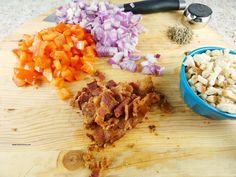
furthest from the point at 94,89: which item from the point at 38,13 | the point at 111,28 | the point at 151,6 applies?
the point at 38,13

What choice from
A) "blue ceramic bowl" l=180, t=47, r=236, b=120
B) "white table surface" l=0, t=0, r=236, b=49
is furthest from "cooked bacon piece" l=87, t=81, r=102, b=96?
"white table surface" l=0, t=0, r=236, b=49

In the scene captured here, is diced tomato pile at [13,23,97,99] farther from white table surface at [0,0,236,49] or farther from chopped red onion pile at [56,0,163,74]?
white table surface at [0,0,236,49]

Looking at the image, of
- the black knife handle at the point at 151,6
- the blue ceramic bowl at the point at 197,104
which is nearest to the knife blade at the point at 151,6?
the black knife handle at the point at 151,6

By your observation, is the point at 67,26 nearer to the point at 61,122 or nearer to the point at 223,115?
the point at 61,122

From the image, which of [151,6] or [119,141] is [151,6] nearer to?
[151,6]

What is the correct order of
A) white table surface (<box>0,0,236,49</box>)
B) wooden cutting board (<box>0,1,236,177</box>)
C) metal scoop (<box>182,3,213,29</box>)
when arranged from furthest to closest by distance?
white table surface (<box>0,0,236,49</box>), metal scoop (<box>182,3,213,29</box>), wooden cutting board (<box>0,1,236,177</box>)
